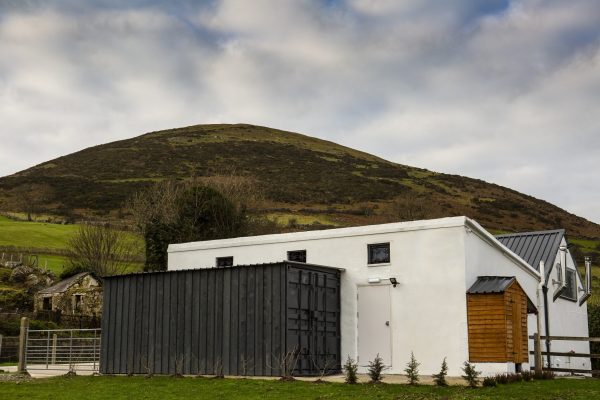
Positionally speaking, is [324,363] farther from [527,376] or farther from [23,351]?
[23,351]

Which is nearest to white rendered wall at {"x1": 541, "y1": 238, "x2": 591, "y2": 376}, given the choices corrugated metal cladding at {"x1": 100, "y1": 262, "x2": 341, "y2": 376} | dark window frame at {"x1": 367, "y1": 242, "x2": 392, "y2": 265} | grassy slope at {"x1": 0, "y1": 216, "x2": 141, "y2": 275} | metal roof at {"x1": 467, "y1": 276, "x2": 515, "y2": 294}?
metal roof at {"x1": 467, "y1": 276, "x2": 515, "y2": 294}

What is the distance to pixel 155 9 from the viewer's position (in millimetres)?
Answer: 19531

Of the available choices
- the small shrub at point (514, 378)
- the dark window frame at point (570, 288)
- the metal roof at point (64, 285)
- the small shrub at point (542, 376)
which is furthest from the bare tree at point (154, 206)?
the small shrub at point (514, 378)

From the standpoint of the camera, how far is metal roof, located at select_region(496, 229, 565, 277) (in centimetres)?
2920

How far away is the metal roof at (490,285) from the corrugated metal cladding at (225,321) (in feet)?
13.6

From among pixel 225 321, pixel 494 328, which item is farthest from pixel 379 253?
pixel 225 321

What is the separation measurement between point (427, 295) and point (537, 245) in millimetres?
12915

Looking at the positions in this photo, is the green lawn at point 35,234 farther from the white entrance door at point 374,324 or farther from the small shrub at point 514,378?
the small shrub at point 514,378

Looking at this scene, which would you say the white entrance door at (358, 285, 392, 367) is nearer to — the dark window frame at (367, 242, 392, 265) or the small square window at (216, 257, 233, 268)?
the dark window frame at (367, 242, 392, 265)

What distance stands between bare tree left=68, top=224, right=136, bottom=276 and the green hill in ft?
38.5

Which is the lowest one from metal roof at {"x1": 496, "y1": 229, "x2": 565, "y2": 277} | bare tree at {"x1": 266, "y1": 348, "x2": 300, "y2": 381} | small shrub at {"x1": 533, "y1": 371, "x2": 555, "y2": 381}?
small shrub at {"x1": 533, "y1": 371, "x2": 555, "y2": 381}

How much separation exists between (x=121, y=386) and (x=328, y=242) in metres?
8.04

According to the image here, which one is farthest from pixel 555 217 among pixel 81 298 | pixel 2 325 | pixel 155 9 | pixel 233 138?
pixel 155 9

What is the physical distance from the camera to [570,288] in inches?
1207
